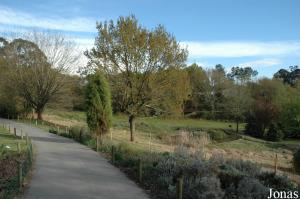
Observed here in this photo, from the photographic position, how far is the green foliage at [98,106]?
28.7 m

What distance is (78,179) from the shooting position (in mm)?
14695

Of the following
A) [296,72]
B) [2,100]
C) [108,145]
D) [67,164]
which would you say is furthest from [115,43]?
[296,72]

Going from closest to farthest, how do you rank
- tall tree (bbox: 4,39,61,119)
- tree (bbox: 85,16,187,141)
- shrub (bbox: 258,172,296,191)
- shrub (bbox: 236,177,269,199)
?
shrub (bbox: 236,177,269,199), shrub (bbox: 258,172,296,191), tree (bbox: 85,16,187,141), tall tree (bbox: 4,39,61,119)

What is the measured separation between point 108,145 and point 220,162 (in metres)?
10.3

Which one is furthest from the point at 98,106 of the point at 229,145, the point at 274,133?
the point at 274,133

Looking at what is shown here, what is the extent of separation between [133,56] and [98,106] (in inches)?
319

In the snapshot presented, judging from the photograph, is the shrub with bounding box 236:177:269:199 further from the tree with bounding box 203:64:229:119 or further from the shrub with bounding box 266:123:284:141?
the tree with bounding box 203:64:229:119

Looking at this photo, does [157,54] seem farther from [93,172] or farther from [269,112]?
[269,112]

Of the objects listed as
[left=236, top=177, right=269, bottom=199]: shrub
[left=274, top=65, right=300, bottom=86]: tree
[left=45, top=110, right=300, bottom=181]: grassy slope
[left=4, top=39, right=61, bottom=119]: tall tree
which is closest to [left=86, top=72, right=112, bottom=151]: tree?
[left=45, top=110, right=300, bottom=181]: grassy slope

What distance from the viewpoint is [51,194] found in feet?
40.5

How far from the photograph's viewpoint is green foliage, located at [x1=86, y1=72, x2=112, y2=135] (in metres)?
28.7

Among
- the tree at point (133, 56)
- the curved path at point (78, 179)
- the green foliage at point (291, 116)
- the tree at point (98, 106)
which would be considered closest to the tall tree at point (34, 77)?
the tree at point (133, 56)

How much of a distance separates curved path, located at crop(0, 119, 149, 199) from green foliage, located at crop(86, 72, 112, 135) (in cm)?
691

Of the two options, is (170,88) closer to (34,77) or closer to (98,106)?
(98,106)
